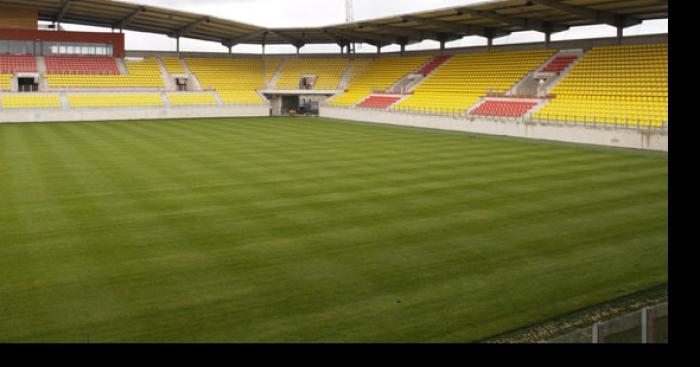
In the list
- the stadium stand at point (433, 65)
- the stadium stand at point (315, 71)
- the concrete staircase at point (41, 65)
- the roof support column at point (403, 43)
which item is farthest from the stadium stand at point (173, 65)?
the stadium stand at point (433, 65)

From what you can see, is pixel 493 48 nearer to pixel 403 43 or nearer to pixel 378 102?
pixel 403 43

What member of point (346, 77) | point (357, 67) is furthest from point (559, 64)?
point (357, 67)

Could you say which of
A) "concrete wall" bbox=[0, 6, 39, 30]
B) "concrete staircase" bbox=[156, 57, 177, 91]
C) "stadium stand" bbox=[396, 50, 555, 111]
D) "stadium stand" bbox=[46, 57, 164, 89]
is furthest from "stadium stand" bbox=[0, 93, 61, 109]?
"stadium stand" bbox=[396, 50, 555, 111]

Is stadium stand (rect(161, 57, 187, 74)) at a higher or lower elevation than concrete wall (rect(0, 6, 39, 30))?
lower

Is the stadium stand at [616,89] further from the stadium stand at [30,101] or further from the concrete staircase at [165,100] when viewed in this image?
the stadium stand at [30,101]

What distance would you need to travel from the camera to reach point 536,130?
32.5m

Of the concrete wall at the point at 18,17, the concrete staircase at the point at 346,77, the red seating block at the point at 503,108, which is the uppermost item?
the concrete wall at the point at 18,17

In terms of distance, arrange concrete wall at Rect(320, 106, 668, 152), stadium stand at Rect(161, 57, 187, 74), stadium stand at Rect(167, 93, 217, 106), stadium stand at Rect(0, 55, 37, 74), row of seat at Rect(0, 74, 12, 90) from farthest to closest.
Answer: stadium stand at Rect(161, 57, 187, 74)
stadium stand at Rect(167, 93, 217, 106)
stadium stand at Rect(0, 55, 37, 74)
row of seat at Rect(0, 74, 12, 90)
concrete wall at Rect(320, 106, 668, 152)

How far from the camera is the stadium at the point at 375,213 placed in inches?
312

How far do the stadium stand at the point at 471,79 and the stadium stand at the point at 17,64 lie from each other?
3047 cm

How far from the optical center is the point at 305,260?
1038 cm

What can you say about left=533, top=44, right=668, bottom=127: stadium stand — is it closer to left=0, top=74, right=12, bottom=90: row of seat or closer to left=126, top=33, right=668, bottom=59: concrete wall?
left=126, top=33, right=668, bottom=59: concrete wall

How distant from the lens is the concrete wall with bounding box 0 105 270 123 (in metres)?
42.1

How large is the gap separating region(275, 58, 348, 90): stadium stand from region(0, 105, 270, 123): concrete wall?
8.60m
